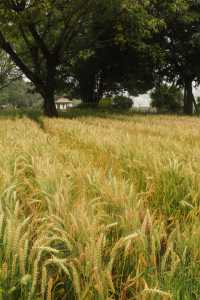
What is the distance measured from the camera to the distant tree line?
856 inches

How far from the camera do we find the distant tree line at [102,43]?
71.4ft

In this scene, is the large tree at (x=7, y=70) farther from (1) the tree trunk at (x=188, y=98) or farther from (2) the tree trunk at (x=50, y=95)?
(2) the tree trunk at (x=50, y=95)

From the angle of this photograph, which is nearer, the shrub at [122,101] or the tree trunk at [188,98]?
the tree trunk at [188,98]

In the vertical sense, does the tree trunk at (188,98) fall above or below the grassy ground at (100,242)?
above

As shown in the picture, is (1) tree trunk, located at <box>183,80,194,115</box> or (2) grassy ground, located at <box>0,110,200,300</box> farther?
(1) tree trunk, located at <box>183,80,194,115</box>

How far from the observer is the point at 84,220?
2.00 metres

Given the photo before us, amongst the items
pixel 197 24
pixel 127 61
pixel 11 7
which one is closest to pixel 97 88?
pixel 127 61

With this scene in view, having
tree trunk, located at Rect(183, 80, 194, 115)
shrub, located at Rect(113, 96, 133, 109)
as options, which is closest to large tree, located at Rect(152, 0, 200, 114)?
tree trunk, located at Rect(183, 80, 194, 115)

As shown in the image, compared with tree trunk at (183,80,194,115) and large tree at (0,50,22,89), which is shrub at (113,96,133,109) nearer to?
large tree at (0,50,22,89)

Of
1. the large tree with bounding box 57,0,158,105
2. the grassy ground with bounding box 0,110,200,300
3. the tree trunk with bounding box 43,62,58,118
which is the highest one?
the large tree with bounding box 57,0,158,105

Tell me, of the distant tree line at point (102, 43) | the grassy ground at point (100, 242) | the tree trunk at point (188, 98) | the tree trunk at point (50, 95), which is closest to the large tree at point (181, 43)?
the distant tree line at point (102, 43)

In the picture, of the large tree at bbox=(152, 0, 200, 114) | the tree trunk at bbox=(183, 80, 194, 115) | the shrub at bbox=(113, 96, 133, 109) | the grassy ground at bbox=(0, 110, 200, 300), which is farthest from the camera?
the shrub at bbox=(113, 96, 133, 109)

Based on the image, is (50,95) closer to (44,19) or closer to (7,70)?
(44,19)

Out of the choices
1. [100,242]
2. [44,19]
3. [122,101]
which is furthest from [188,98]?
[100,242]
